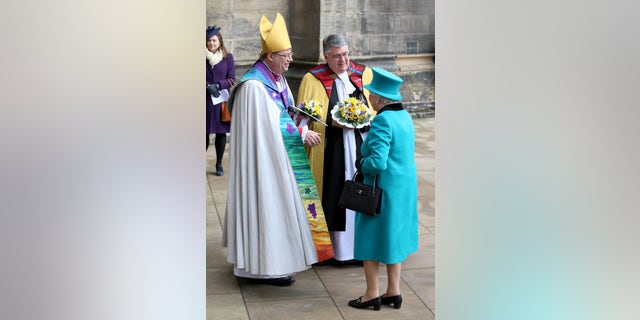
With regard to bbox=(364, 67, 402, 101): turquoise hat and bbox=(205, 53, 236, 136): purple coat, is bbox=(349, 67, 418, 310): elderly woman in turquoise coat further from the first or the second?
bbox=(205, 53, 236, 136): purple coat

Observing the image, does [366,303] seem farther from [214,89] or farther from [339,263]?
[214,89]

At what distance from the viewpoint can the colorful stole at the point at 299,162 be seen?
5852 mm

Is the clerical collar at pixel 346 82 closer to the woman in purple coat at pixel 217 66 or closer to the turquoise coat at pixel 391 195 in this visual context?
the turquoise coat at pixel 391 195

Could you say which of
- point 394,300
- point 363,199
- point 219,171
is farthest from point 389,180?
point 219,171

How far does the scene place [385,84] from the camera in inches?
210

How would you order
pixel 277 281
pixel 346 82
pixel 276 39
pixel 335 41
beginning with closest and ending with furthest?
pixel 276 39 < pixel 277 281 < pixel 335 41 < pixel 346 82

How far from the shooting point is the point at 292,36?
1333 cm

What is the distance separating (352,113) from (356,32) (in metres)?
7.51

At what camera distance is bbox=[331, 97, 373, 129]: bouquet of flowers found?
20.0 feet

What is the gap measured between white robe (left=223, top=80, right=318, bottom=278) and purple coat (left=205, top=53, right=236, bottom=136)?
363 cm
